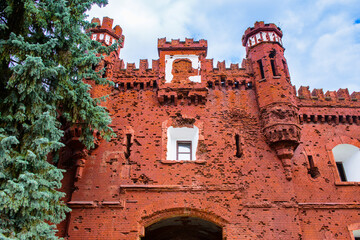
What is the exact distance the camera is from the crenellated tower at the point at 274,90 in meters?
12.5

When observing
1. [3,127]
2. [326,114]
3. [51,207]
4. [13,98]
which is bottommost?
[51,207]

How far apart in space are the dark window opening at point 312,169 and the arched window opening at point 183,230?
457 centimetres

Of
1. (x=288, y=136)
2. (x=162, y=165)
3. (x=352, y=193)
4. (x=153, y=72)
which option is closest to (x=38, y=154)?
(x=162, y=165)

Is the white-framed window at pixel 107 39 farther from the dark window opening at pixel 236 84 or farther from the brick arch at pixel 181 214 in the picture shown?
the brick arch at pixel 181 214

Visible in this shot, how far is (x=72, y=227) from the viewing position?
36.1 ft

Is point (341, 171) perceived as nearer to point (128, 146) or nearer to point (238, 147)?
point (238, 147)

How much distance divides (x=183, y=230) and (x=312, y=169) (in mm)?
6616

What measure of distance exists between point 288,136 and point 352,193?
3525 millimetres

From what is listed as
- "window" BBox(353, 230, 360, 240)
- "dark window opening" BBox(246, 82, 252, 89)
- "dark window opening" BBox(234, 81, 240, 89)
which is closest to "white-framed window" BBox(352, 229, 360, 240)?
"window" BBox(353, 230, 360, 240)

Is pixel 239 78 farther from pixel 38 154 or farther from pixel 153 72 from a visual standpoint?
pixel 38 154

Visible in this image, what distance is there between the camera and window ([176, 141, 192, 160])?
13.2 meters

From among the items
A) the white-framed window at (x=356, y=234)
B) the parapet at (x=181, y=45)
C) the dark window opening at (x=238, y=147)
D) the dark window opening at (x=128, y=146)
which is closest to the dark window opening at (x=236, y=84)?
the parapet at (x=181, y=45)

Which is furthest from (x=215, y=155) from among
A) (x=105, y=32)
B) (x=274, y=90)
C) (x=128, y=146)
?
(x=105, y=32)

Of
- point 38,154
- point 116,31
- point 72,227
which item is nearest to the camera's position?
point 38,154
